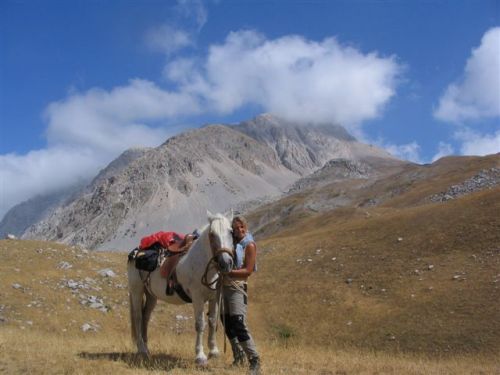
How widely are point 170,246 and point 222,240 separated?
2.55 metres

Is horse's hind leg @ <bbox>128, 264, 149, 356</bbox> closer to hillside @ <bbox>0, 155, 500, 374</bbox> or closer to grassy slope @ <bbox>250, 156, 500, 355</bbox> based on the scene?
hillside @ <bbox>0, 155, 500, 374</bbox>

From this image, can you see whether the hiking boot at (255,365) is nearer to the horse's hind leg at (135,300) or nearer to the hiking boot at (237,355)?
the hiking boot at (237,355)

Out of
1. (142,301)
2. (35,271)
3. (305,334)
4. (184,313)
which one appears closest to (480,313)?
(305,334)

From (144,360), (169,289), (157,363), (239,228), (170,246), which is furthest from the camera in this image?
(170,246)

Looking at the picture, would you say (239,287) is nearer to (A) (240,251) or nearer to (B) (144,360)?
(A) (240,251)

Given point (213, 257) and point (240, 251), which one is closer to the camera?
point (213, 257)

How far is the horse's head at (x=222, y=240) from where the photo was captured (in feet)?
27.9

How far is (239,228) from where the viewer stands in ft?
29.9

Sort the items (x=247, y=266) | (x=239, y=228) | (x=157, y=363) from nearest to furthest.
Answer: (x=247, y=266), (x=239, y=228), (x=157, y=363)

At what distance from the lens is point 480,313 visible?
71.2ft

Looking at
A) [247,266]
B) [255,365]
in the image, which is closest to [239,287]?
[247,266]

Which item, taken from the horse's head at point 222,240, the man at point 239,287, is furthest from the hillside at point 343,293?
the horse's head at point 222,240

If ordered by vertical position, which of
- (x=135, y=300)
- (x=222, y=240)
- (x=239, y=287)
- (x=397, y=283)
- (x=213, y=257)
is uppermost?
(x=222, y=240)

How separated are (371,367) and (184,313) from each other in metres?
16.3
